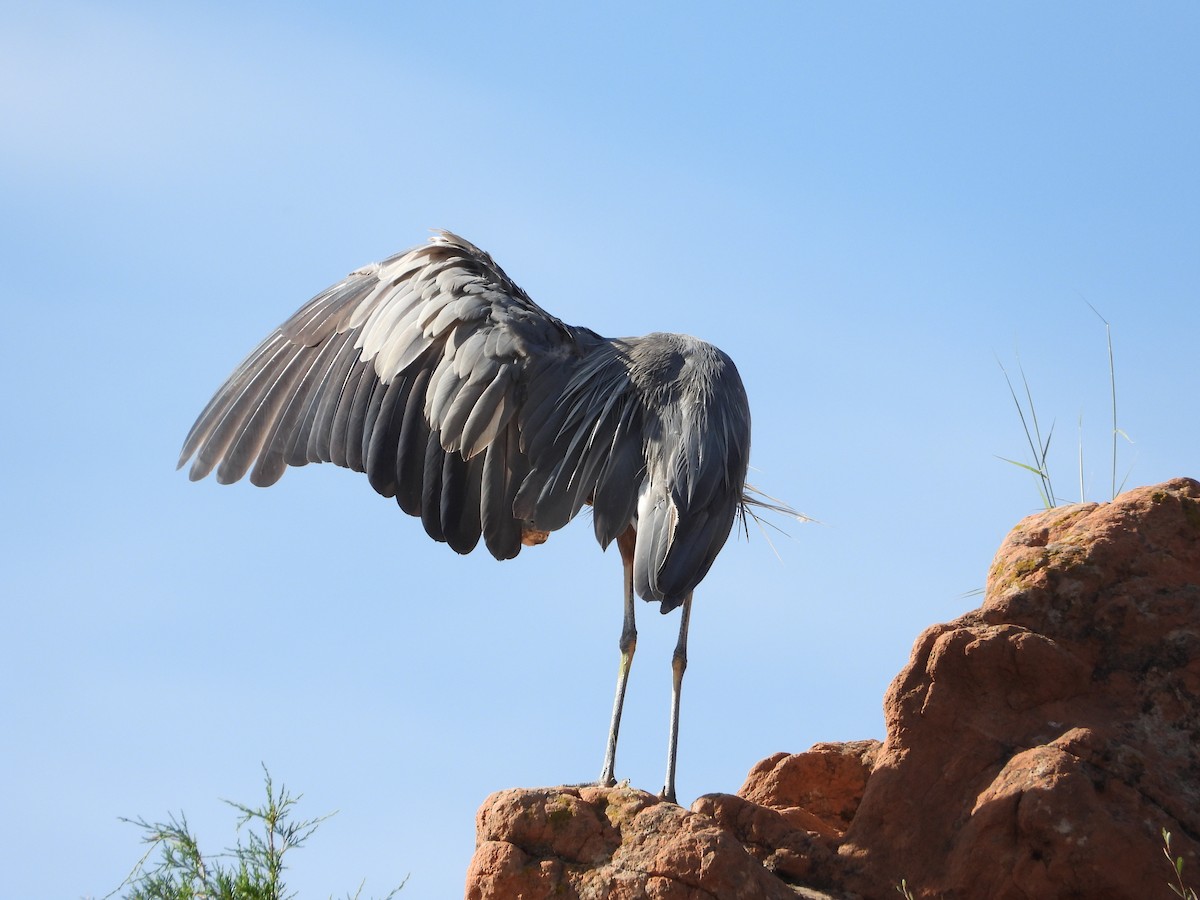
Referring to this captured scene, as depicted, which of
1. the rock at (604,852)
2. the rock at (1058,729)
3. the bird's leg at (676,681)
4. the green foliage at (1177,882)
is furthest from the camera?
the bird's leg at (676,681)

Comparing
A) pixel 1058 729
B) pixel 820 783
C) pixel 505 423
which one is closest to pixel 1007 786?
pixel 1058 729

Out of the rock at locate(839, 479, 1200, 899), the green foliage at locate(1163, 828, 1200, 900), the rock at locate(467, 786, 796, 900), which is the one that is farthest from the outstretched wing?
the green foliage at locate(1163, 828, 1200, 900)

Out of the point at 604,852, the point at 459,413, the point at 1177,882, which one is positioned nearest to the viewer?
the point at 1177,882

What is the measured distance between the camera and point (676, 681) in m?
6.59

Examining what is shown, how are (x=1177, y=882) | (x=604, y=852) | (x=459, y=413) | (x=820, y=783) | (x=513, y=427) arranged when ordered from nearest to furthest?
(x=1177, y=882), (x=604, y=852), (x=820, y=783), (x=459, y=413), (x=513, y=427)

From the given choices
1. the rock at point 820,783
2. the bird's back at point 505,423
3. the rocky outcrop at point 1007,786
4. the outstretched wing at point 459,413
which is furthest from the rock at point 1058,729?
the outstretched wing at point 459,413

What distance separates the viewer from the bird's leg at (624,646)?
6.41 m

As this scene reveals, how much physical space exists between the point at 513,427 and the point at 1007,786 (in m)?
2.89

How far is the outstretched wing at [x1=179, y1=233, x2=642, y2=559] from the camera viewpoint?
682 cm

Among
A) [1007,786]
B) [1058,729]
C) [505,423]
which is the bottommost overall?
[1007,786]

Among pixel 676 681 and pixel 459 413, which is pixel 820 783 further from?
pixel 459 413

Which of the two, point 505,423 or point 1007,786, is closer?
point 1007,786

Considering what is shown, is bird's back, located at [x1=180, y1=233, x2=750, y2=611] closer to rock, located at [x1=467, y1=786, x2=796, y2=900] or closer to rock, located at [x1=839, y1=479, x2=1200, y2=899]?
rock, located at [x1=467, y1=786, x2=796, y2=900]

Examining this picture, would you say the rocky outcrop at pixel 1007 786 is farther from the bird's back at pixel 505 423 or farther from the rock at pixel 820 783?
the bird's back at pixel 505 423
